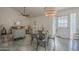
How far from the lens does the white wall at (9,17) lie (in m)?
2.71

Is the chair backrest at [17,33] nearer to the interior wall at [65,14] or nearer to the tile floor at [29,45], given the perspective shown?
the tile floor at [29,45]

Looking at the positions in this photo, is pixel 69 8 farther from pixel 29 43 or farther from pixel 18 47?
pixel 18 47

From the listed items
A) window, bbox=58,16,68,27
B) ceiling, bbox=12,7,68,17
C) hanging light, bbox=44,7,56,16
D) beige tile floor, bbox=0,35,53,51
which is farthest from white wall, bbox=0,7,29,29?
window, bbox=58,16,68,27

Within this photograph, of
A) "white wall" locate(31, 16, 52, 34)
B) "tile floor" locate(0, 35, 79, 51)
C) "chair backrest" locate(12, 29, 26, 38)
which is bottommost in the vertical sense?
"tile floor" locate(0, 35, 79, 51)

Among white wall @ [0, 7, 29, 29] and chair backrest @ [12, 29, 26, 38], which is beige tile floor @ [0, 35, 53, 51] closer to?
chair backrest @ [12, 29, 26, 38]

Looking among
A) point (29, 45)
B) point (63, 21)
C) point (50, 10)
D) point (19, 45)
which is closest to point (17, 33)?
point (19, 45)

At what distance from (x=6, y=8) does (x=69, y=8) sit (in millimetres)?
1322

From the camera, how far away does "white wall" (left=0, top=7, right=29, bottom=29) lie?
2.71 meters

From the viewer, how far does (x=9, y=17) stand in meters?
2.71

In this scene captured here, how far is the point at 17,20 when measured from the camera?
273 centimetres

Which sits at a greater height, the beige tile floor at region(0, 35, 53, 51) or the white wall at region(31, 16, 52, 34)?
the white wall at region(31, 16, 52, 34)

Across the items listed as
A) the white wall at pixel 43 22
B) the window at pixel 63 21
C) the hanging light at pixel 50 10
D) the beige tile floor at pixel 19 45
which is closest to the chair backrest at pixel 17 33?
the beige tile floor at pixel 19 45

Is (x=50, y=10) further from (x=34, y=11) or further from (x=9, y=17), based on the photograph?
(x=9, y=17)
